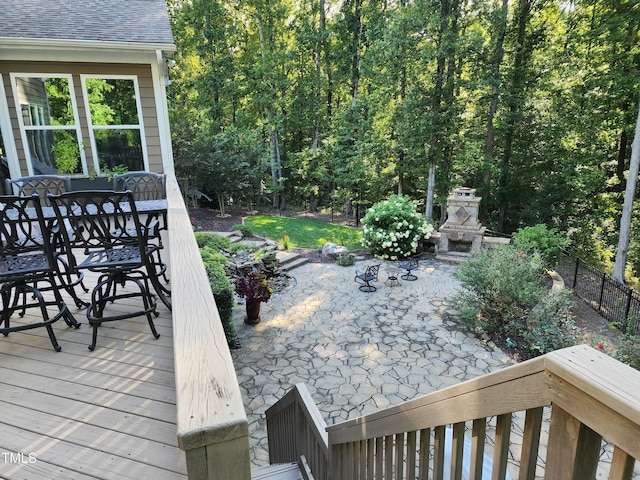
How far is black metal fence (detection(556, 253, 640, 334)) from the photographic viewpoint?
7258mm

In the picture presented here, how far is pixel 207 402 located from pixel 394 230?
9.85 metres

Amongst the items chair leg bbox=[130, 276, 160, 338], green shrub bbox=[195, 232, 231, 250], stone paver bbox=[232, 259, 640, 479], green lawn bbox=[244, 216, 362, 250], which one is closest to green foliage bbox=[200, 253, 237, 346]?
stone paver bbox=[232, 259, 640, 479]

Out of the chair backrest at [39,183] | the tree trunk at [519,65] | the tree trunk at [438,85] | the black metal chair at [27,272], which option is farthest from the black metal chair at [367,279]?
the tree trunk at [519,65]

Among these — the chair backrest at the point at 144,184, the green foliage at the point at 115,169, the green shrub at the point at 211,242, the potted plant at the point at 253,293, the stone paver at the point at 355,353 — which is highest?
the green foliage at the point at 115,169

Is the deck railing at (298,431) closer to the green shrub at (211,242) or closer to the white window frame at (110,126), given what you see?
the green shrub at (211,242)

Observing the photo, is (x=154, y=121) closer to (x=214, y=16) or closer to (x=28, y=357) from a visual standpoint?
(x=28, y=357)

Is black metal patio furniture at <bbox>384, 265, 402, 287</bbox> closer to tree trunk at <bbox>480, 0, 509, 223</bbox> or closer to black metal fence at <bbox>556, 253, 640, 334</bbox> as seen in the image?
black metal fence at <bbox>556, 253, 640, 334</bbox>

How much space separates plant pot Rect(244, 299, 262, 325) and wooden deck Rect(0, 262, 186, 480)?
3.50 m

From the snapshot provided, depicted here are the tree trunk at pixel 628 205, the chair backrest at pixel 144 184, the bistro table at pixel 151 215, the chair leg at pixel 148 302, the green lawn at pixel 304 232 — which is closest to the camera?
the chair leg at pixel 148 302

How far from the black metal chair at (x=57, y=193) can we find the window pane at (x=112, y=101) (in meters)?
1.91

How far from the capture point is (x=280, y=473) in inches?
125

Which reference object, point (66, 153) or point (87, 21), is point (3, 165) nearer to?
point (66, 153)

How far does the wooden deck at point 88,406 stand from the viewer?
177 cm

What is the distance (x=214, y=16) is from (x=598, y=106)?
53.2 feet
